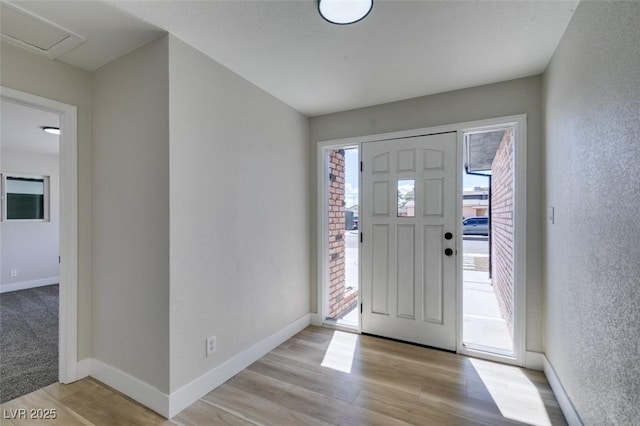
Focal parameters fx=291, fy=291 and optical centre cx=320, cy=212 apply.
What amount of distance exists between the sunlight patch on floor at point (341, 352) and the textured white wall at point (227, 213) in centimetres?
51

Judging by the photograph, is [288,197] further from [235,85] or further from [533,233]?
[533,233]

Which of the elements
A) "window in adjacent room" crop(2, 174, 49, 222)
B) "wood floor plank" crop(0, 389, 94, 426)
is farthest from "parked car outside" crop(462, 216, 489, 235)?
"window in adjacent room" crop(2, 174, 49, 222)

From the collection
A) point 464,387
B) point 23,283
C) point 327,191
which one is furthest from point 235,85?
point 23,283

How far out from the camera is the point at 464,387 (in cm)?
214

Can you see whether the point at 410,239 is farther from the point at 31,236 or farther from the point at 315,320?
the point at 31,236

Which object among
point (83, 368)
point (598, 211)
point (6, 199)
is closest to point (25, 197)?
point (6, 199)

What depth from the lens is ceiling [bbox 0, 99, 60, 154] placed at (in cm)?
311

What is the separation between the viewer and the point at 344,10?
1.57 m

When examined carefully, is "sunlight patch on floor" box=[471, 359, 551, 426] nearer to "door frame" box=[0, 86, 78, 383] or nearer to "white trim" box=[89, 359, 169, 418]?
"white trim" box=[89, 359, 169, 418]

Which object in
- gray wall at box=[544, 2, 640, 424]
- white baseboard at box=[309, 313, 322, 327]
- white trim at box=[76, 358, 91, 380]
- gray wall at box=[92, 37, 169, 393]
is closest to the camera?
gray wall at box=[544, 2, 640, 424]

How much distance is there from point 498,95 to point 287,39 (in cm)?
187

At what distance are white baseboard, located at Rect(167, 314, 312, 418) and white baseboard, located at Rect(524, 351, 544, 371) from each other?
2.09 m

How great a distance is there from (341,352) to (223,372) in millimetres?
1047

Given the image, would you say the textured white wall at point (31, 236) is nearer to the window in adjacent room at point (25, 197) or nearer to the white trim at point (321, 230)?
the window in adjacent room at point (25, 197)
